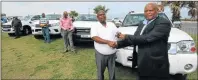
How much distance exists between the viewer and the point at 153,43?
10.5 ft

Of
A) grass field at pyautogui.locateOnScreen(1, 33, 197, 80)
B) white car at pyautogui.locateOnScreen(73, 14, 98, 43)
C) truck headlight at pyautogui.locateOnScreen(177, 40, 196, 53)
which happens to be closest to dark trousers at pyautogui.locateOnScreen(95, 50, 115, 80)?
grass field at pyautogui.locateOnScreen(1, 33, 197, 80)

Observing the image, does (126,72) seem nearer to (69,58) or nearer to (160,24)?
(69,58)

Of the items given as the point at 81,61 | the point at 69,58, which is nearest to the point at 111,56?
the point at 81,61

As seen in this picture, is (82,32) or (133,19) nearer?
(133,19)

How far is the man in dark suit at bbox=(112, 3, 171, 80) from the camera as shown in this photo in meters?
3.15

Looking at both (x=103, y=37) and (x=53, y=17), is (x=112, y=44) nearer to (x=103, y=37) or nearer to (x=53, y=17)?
(x=103, y=37)

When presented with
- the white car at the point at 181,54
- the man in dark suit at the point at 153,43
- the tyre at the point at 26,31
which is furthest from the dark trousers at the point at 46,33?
the man in dark suit at the point at 153,43

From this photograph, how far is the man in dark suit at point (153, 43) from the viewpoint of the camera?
3.15 meters

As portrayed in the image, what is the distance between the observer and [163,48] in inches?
126

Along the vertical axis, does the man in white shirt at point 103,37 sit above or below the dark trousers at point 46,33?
above

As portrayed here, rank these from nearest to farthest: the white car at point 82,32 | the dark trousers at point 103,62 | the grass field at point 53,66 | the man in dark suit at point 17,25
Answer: the dark trousers at point 103,62 → the grass field at point 53,66 → the white car at point 82,32 → the man in dark suit at point 17,25

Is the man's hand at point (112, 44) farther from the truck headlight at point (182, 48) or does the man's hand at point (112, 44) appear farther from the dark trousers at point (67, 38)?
the dark trousers at point (67, 38)

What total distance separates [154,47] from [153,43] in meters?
0.05

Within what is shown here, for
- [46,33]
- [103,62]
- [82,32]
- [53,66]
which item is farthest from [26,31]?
[103,62]
